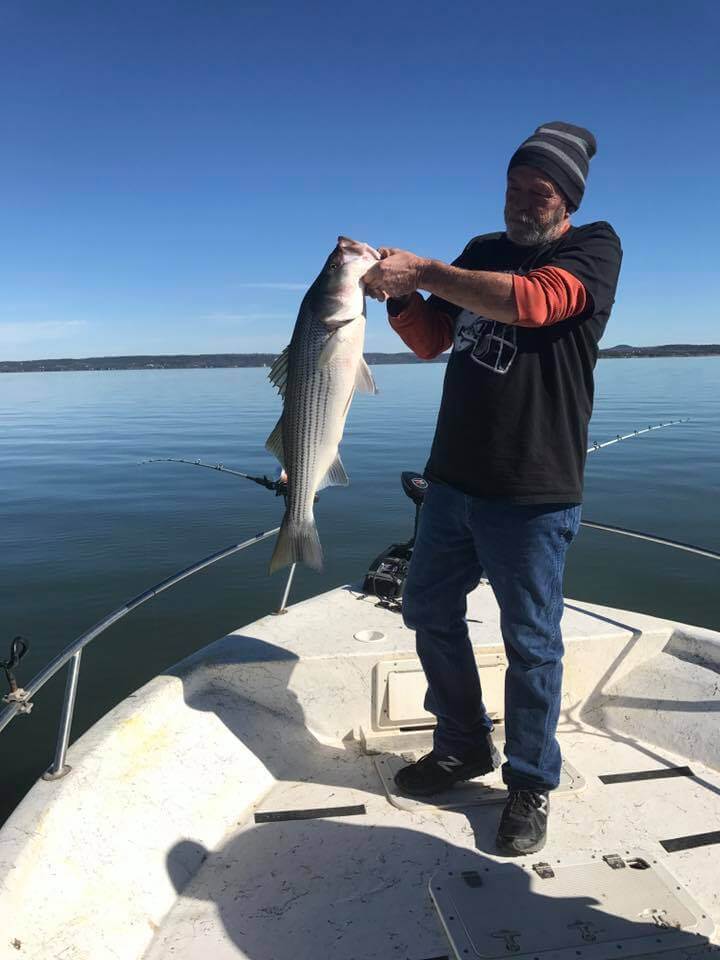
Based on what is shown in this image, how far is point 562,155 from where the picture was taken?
278 centimetres

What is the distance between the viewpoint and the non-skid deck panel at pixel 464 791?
11.2ft

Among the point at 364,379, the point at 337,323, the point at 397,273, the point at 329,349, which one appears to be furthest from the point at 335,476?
the point at 397,273

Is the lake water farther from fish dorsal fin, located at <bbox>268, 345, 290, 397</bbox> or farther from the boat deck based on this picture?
fish dorsal fin, located at <bbox>268, 345, 290, 397</bbox>

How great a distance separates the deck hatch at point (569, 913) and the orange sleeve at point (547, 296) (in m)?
2.30

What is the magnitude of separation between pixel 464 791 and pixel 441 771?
18 cm

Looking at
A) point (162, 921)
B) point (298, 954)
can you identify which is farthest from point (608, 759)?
point (162, 921)

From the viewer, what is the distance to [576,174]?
2822 mm

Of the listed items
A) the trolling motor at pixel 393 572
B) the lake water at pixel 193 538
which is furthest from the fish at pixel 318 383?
the lake water at pixel 193 538

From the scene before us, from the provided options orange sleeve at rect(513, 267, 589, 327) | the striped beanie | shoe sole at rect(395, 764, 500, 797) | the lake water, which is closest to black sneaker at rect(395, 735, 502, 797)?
shoe sole at rect(395, 764, 500, 797)

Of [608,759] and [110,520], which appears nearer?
[608,759]

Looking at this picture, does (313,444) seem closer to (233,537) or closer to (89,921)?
(89,921)

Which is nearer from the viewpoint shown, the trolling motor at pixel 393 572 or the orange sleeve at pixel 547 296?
the orange sleeve at pixel 547 296

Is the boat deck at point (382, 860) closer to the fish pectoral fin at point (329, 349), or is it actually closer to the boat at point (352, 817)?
the boat at point (352, 817)

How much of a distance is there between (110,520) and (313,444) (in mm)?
10934
